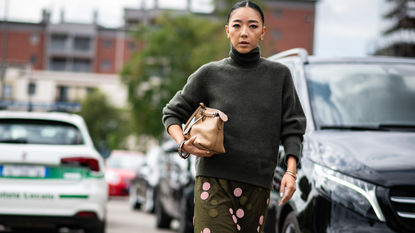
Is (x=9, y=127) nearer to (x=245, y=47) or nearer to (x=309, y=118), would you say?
(x=309, y=118)

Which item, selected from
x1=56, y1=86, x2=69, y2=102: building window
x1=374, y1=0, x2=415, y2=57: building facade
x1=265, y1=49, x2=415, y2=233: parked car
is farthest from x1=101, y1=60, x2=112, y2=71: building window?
x1=265, y1=49, x2=415, y2=233: parked car

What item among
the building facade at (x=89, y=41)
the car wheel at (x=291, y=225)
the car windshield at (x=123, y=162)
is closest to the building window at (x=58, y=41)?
the building facade at (x=89, y=41)

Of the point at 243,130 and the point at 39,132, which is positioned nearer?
the point at 243,130

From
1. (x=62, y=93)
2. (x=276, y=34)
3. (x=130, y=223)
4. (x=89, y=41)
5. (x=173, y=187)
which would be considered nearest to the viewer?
(x=173, y=187)

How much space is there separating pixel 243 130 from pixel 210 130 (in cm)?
22

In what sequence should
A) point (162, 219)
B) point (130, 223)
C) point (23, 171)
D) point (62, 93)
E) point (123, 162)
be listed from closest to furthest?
1. point (23, 171)
2. point (162, 219)
3. point (130, 223)
4. point (123, 162)
5. point (62, 93)

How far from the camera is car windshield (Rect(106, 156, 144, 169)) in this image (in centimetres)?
2012

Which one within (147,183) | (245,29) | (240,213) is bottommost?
(147,183)

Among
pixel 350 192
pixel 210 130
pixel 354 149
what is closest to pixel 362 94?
pixel 354 149

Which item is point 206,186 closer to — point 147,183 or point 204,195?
point 204,195

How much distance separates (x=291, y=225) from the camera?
4.27 metres

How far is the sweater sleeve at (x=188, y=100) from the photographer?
3.20 meters

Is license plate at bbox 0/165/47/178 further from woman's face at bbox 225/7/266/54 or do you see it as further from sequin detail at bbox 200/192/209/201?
woman's face at bbox 225/7/266/54

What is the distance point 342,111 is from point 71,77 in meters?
73.3
